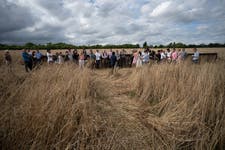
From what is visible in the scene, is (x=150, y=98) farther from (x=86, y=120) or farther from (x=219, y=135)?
(x=86, y=120)

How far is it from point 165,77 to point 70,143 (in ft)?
10.3

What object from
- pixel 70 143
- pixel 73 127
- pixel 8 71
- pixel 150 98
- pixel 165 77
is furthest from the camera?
pixel 165 77

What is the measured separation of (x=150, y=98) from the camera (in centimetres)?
384

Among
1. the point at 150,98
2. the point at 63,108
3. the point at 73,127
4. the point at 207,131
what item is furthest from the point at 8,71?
the point at 207,131

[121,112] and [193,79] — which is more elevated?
[193,79]

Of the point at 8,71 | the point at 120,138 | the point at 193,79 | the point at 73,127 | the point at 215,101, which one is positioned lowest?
the point at 120,138

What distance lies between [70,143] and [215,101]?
268 cm

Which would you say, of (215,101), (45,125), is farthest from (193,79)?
(45,125)

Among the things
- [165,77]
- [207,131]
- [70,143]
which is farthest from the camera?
[165,77]

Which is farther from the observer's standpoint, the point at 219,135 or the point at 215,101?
the point at 215,101

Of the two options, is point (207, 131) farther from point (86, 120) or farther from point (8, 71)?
point (8, 71)

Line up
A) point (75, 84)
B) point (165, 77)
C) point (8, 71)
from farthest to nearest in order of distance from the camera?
1. point (165, 77)
2. point (8, 71)
3. point (75, 84)

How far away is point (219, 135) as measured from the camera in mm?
2246

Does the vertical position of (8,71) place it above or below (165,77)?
above
